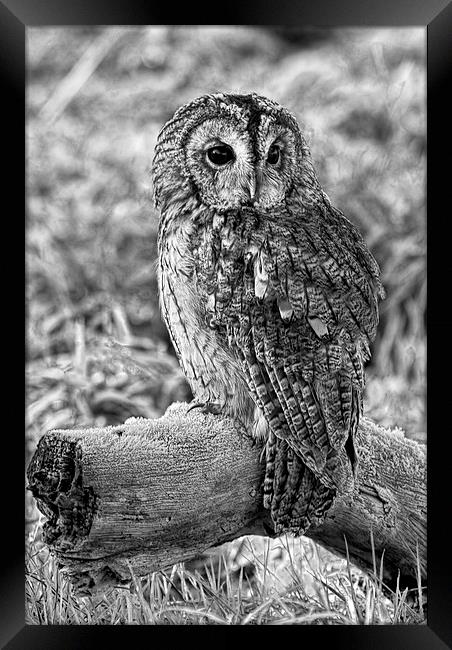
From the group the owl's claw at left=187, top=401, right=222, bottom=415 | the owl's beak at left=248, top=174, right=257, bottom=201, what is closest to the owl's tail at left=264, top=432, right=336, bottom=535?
the owl's claw at left=187, top=401, right=222, bottom=415

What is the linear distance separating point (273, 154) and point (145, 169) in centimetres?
52

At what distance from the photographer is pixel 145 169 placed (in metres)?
2.29

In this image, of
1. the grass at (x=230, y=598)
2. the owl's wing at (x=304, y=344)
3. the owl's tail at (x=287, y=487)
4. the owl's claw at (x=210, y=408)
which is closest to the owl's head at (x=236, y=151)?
the owl's wing at (x=304, y=344)

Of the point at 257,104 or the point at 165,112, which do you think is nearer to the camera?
the point at 257,104

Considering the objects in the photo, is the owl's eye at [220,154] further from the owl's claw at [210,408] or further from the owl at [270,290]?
the owl's claw at [210,408]

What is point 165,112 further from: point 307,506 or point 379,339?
point 307,506

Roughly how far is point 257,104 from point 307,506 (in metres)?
1.11

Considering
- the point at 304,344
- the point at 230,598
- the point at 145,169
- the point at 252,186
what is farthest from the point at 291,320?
the point at 230,598

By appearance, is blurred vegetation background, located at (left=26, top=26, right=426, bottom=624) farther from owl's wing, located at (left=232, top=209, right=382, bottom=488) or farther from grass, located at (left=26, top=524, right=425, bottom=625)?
grass, located at (left=26, top=524, right=425, bottom=625)

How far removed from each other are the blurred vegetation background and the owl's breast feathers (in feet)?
1.05

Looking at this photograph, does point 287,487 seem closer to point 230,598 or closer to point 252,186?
point 230,598

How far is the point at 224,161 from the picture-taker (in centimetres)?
193
